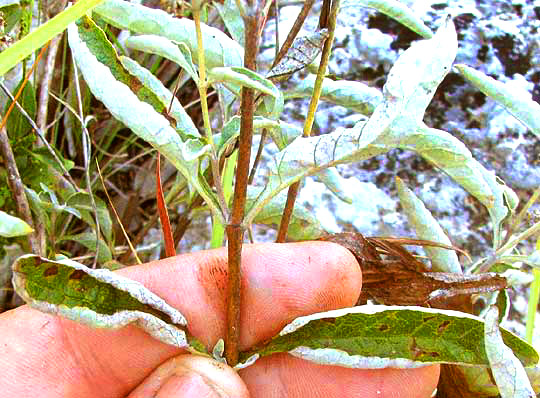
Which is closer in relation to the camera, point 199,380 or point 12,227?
point 12,227

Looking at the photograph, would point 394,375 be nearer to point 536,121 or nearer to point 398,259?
point 398,259

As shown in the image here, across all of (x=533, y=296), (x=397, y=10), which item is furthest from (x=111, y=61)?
(x=533, y=296)

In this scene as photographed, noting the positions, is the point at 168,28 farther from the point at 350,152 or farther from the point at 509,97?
the point at 509,97

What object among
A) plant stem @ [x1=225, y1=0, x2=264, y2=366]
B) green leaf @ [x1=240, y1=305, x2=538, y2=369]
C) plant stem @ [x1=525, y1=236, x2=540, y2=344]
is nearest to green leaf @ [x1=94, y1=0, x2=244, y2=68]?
plant stem @ [x1=225, y1=0, x2=264, y2=366]

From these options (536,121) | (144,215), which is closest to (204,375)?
(536,121)

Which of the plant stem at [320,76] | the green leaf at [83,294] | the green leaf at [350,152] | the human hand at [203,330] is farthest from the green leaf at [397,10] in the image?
the green leaf at [83,294]

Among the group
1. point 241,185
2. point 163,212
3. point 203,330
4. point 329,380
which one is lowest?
point 329,380

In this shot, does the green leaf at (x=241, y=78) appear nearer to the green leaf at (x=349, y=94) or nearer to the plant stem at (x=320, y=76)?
the plant stem at (x=320, y=76)
